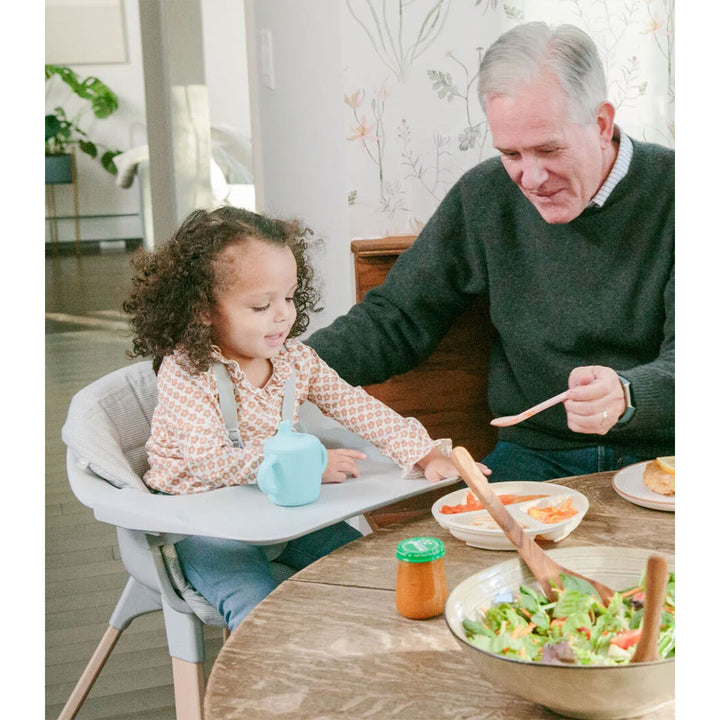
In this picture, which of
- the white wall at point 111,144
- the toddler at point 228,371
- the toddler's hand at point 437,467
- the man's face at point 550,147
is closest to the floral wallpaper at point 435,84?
the man's face at point 550,147

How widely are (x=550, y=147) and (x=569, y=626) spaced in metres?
0.97

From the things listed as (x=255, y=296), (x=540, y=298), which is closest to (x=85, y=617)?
(x=255, y=296)

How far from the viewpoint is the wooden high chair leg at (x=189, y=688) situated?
4.65 feet

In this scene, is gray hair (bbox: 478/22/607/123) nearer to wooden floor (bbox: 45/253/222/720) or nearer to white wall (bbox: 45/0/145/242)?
wooden floor (bbox: 45/253/222/720)

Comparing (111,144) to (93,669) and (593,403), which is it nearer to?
(93,669)

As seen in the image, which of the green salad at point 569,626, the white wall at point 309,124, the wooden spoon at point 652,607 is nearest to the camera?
the wooden spoon at point 652,607

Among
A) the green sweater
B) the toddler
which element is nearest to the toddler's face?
the toddler

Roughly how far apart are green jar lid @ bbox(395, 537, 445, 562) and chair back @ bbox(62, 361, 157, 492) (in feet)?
1.66

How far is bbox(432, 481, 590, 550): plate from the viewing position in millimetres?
1132

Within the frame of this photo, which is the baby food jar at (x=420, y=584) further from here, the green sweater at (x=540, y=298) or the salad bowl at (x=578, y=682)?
the green sweater at (x=540, y=298)

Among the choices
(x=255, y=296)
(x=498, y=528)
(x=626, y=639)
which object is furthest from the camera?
(x=255, y=296)

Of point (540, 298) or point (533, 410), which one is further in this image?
point (540, 298)

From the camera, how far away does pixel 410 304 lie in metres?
1.89

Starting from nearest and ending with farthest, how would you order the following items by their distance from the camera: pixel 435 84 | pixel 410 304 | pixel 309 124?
pixel 410 304 < pixel 435 84 < pixel 309 124
